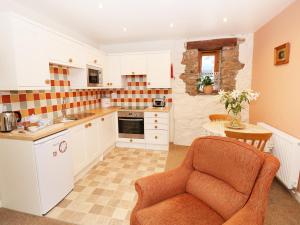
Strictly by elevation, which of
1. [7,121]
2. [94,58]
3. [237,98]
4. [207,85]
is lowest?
[7,121]

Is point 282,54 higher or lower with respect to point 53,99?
higher

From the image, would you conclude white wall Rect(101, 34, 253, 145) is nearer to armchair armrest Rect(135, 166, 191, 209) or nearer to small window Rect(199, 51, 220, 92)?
small window Rect(199, 51, 220, 92)

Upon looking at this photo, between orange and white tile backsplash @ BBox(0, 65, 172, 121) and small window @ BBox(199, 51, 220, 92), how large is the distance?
35.2 inches

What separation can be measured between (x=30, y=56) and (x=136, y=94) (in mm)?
2504

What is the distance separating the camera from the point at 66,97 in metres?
3.09

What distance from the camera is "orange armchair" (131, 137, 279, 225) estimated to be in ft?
3.72

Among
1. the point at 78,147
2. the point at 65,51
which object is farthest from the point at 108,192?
the point at 65,51

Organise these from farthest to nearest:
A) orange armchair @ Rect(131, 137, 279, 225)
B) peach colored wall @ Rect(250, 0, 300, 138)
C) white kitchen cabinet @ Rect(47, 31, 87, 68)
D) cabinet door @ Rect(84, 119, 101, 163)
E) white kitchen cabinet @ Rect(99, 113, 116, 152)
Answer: white kitchen cabinet @ Rect(99, 113, 116, 152)
cabinet door @ Rect(84, 119, 101, 163)
white kitchen cabinet @ Rect(47, 31, 87, 68)
peach colored wall @ Rect(250, 0, 300, 138)
orange armchair @ Rect(131, 137, 279, 225)

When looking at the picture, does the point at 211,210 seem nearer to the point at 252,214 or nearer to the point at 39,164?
the point at 252,214

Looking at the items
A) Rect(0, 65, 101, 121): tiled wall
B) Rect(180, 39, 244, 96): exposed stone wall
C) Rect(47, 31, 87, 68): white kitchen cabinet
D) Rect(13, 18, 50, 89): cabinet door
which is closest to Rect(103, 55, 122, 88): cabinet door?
Rect(0, 65, 101, 121): tiled wall

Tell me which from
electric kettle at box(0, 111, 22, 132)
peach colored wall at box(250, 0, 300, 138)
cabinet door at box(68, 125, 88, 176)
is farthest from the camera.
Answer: cabinet door at box(68, 125, 88, 176)

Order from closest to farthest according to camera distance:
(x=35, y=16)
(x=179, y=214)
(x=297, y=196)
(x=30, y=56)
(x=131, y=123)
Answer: (x=179, y=214) → (x=30, y=56) → (x=297, y=196) → (x=35, y=16) → (x=131, y=123)

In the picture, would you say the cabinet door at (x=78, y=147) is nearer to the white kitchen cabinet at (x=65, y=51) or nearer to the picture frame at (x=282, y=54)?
the white kitchen cabinet at (x=65, y=51)

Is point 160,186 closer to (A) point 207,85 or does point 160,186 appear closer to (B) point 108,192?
(B) point 108,192
